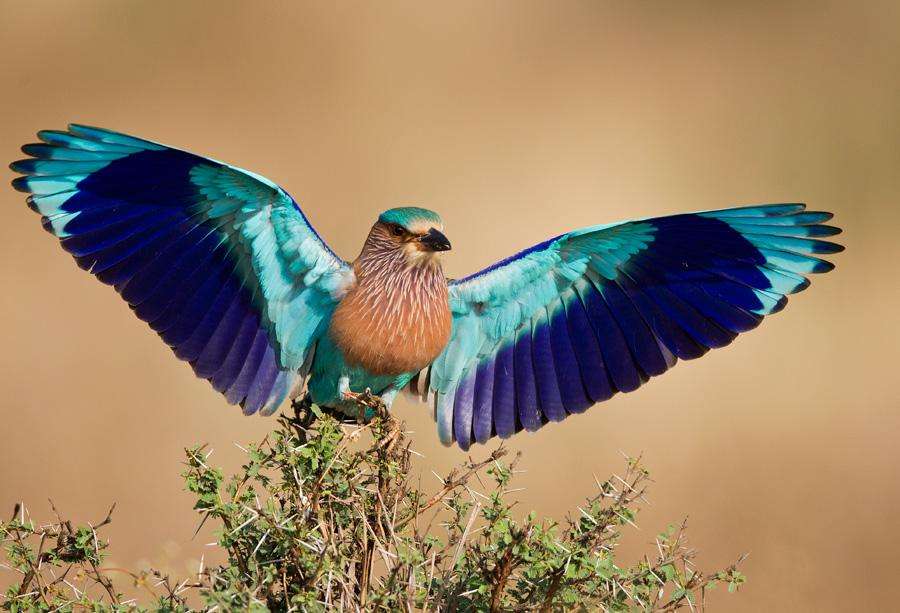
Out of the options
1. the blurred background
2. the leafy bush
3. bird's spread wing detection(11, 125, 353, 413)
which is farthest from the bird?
the blurred background

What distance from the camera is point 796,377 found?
264 inches

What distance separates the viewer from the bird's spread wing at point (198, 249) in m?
3.66

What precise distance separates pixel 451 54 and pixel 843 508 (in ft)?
13.6

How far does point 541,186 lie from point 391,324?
3850mm

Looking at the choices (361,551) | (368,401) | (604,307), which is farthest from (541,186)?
(361,551)

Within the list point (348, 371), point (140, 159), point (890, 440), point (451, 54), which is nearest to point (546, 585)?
point (348, 371)

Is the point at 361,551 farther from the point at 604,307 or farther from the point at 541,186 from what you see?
the point at 541,186

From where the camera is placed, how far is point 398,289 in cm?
390

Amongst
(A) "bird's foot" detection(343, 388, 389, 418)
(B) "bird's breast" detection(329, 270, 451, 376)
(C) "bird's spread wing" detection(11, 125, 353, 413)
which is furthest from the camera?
(B) "bird's breast" detection(329, 270, 451, 376)

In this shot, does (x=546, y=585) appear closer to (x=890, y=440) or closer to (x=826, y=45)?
(x=890, y=440)

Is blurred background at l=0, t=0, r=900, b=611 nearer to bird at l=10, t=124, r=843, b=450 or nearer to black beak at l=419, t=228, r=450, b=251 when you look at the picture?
bird at l=10, t=124, r=843, b=450

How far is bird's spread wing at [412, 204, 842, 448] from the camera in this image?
396cm

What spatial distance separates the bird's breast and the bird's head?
92 millimetres

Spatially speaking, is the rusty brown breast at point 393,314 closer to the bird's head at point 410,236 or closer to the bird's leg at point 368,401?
the bird's head at point 410,236
